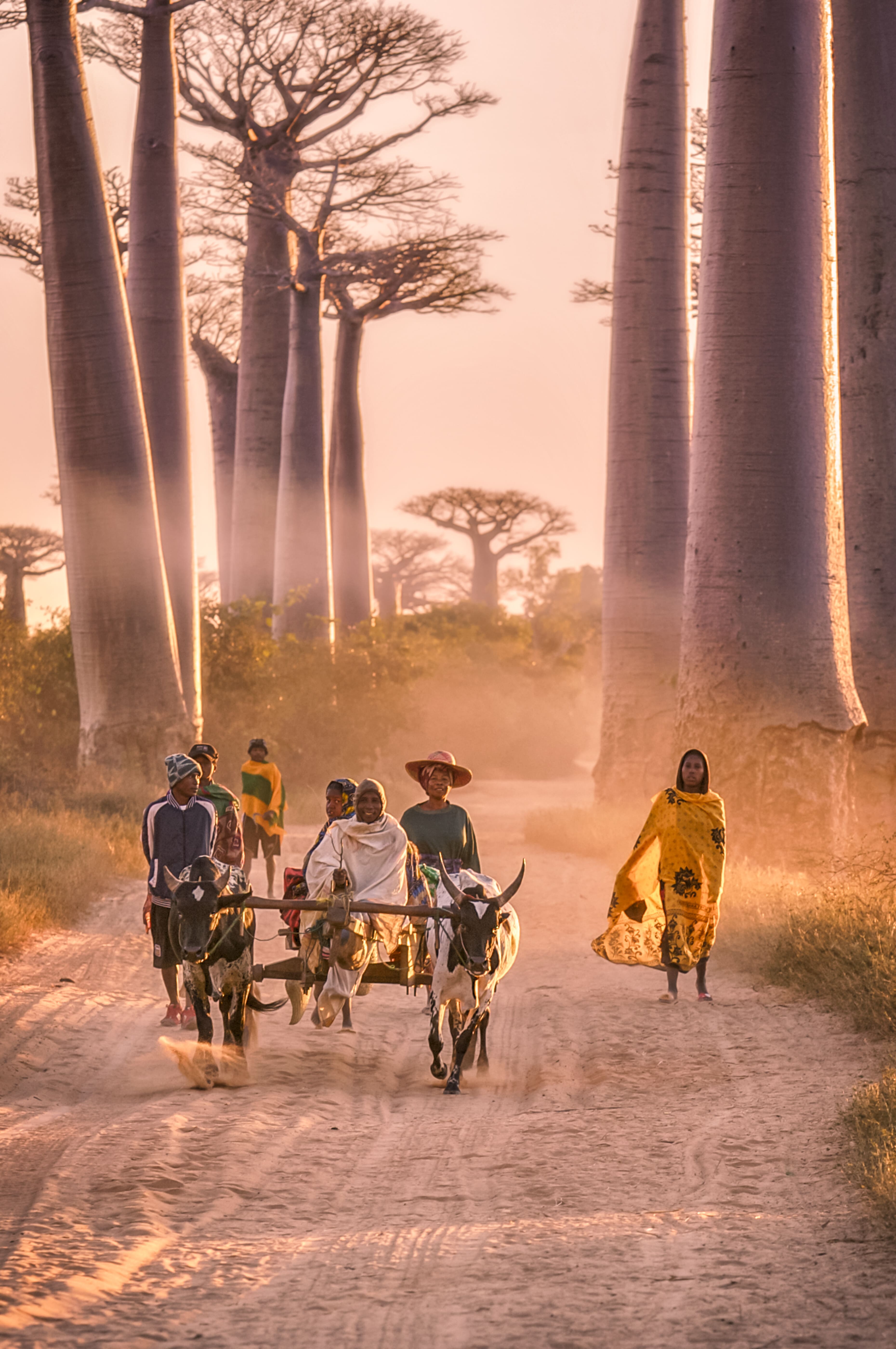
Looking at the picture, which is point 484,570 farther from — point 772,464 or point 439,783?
point 439,783

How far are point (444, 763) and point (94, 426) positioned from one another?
1066 centimetres

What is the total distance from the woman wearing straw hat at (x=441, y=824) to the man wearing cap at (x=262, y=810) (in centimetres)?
502

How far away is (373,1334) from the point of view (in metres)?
3.88

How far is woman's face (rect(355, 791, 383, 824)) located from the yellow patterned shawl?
259 centimetres

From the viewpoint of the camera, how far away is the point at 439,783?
7.31m

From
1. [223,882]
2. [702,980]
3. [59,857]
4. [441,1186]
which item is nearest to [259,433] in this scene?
[59,857]

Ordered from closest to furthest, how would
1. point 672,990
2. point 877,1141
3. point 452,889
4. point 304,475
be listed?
point 877,1141, point 452,889, point 672,990, point 304,475

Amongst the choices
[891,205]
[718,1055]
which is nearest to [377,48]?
[891,205]

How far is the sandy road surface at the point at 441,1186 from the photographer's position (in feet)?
13.0

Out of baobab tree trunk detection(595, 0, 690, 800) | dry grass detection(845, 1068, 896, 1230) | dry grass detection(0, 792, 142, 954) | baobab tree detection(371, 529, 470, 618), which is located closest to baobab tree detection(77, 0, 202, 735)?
dry grass detection(0, 792, 142, 954)

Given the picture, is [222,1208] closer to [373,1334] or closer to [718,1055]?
[373,1334]

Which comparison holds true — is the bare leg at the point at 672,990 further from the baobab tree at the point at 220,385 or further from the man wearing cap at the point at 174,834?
the baobab tree at the point at 220,385

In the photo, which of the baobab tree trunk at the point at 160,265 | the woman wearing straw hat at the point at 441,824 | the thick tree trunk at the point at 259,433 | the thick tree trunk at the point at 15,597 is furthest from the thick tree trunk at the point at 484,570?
the woman wearing straw hat at the point at 441,824

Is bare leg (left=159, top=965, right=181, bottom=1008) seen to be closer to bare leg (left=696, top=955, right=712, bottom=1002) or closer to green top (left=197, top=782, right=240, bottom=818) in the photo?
green top (left=197, top=782, right=240, bottom=818)
